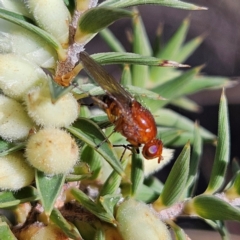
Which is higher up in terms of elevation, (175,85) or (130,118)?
(130,118)

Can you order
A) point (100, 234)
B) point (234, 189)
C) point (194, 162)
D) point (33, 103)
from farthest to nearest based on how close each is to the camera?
1. point (194, 162)
2. point (234, 189)
3. point (100, 234)
4. point (33, 103)

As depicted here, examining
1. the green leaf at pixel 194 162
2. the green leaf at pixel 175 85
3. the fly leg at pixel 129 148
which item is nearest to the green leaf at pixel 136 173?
the fly leg at pixel 129 148

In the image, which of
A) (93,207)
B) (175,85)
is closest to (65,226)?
(93,207)

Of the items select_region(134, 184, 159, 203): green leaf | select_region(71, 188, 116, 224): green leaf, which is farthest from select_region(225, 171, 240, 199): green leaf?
select_region(71, 188, 116, 224): green leaf

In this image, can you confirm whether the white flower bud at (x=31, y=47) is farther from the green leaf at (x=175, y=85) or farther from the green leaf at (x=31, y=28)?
the green leaf at (x=175, y=85)

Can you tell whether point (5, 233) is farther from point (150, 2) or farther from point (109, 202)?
point (150, 2)

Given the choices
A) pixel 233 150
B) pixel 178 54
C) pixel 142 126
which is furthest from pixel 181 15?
pixel 142 126
